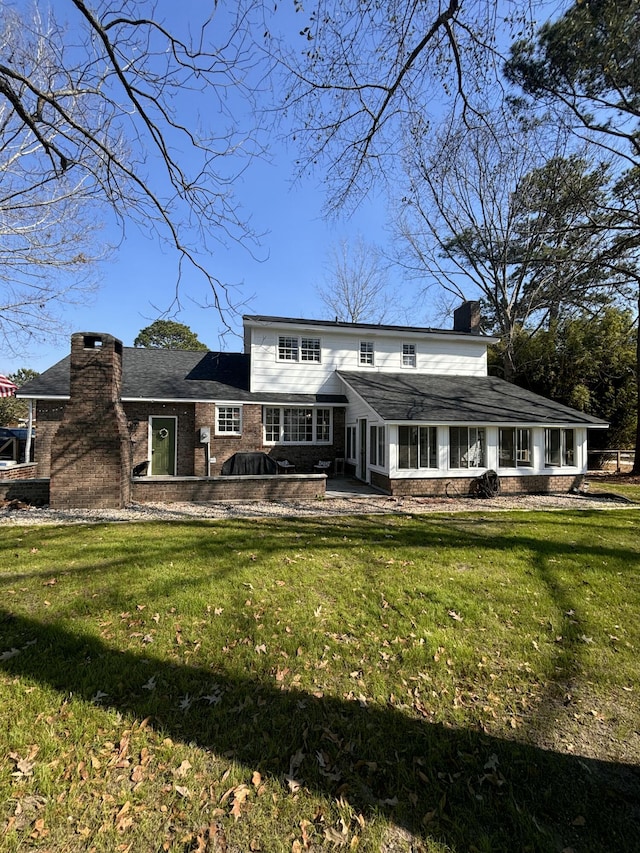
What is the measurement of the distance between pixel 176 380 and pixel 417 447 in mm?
10225

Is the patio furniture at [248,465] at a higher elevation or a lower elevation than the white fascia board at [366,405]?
lower

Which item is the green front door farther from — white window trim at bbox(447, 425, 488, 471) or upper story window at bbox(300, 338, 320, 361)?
white window trim at bbox(447, 425, 488, 471)

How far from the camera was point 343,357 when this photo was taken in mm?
17031

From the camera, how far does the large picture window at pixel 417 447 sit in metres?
12.5

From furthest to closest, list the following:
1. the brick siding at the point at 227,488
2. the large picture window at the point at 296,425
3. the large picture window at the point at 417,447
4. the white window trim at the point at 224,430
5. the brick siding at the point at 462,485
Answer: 1. the large picture window at the point at 296,425
2. the white window trim at the point at 224,430
3. the large picture window at the point at 417,447
4. the brick siding at the point at 462,485
5. the brick siding at the point at 227,488

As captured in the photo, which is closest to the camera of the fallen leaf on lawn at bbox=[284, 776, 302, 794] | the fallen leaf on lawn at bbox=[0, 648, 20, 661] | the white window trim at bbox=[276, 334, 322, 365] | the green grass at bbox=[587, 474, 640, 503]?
the fallen leaf on lawn at bbox=[284, 776, 302, 794]

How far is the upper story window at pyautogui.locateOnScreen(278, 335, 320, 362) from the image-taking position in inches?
643

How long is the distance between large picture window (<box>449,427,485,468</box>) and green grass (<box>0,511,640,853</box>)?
7.11 meters

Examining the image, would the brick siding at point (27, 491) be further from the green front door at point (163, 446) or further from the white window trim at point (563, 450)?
the white window trim at point (563, 450)

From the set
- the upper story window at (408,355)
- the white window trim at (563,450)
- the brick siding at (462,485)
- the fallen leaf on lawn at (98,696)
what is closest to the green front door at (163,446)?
the brick siding at (462,485)

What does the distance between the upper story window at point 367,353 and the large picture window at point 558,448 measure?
768 centimetres

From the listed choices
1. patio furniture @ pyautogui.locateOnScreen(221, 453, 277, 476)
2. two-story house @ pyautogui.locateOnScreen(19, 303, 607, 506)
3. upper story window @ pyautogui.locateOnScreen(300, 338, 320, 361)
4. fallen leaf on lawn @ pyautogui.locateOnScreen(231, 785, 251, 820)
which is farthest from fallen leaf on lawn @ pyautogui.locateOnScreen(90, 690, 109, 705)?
upper story window @ pyautogui.locateOnScreen(300, 338, 320, 361)

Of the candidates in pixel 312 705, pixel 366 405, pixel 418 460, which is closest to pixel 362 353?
pixel 366 405

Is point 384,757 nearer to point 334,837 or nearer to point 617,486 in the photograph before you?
point 334,837
